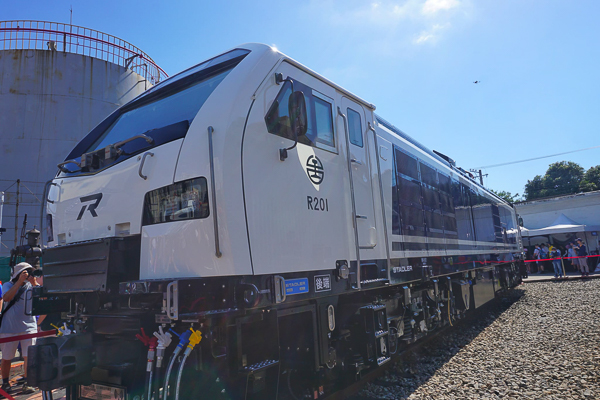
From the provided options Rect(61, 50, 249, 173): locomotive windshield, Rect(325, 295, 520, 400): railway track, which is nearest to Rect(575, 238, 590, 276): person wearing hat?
Rect(325, 295, 520, 400): railway track

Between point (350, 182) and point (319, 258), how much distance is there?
1.02 meters

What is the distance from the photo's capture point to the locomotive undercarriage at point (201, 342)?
2.69 m

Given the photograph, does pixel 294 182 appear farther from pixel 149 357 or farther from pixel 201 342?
pixel 149 357

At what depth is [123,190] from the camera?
3258 mm

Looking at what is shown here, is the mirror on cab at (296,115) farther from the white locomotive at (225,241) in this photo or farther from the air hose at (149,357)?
the air hose at (149,357)

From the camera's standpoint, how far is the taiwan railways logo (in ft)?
12.0

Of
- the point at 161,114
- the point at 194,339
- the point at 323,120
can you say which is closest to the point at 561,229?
the point at 323,120

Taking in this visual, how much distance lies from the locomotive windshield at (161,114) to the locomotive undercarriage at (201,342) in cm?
116

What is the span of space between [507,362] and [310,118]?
457 centimetres

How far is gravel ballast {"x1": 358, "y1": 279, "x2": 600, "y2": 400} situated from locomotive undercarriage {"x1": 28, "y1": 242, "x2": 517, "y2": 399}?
4.66ft

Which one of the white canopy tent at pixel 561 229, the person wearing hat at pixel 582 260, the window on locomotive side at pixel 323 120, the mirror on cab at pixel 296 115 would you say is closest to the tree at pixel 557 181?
the white canopy tent at pixel 561 229

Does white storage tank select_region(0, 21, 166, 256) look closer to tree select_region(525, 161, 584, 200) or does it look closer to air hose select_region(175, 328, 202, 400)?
air hose select_region(175, 328, 202, 400)

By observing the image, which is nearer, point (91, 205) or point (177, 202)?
point (177, 202)

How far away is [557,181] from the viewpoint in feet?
165
